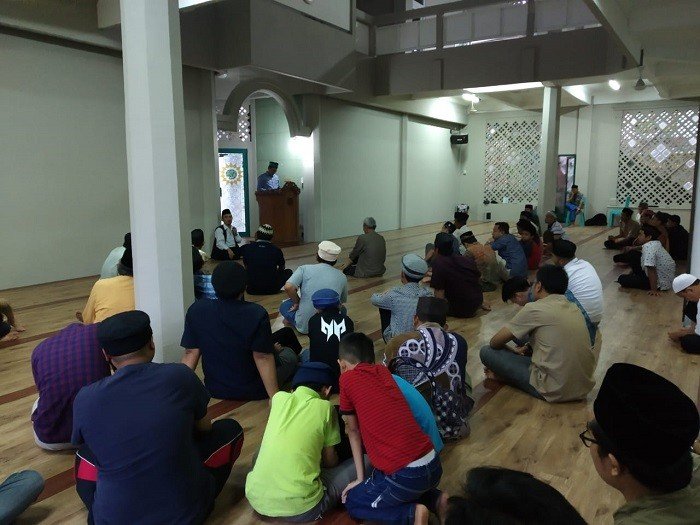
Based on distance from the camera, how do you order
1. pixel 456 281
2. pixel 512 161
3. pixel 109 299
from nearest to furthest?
pixel 109 299, pixel 456 281, pixel 512 161

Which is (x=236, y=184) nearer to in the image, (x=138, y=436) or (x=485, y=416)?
(x=485, y=416)

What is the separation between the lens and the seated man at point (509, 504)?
73 centimetres

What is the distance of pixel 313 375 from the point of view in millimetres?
2797

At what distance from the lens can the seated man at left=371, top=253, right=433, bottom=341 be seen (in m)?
3.88

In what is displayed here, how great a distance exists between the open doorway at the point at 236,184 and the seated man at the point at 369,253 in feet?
18.4

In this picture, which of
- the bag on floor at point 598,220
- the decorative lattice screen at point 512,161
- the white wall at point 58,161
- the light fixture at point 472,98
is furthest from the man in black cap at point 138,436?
the decorative lattice screen at point 512,161

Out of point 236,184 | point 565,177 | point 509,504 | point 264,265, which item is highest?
point 565,177

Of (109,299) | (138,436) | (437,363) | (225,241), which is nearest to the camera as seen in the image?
(138,436)

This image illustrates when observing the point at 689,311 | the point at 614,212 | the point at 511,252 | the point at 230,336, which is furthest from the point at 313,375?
the point at 614,212

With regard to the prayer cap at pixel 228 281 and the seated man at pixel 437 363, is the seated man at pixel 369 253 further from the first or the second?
the seated man at pixel 437 363

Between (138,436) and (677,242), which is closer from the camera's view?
(138,436)

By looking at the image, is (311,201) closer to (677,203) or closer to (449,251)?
(449,251)

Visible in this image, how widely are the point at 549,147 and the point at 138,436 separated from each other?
1113 cm

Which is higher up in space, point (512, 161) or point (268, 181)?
point (512, 161)
